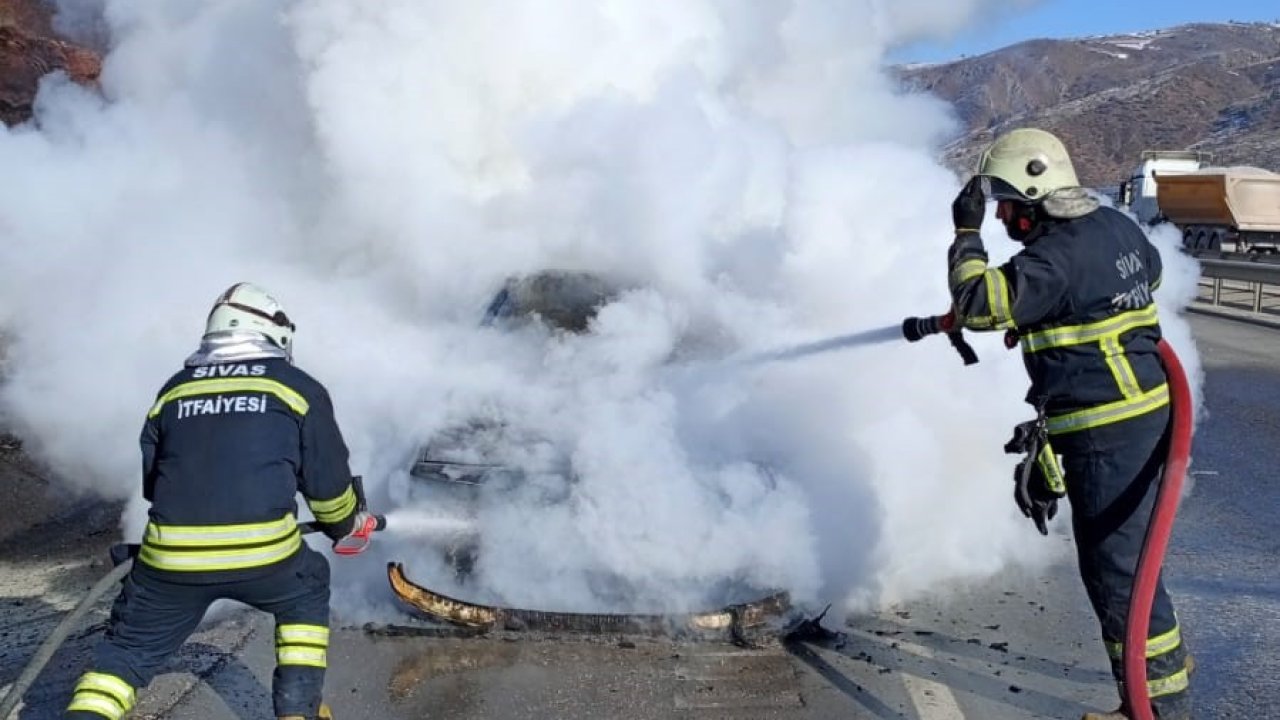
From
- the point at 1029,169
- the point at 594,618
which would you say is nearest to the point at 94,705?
the point at 594,618

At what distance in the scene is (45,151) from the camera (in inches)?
440

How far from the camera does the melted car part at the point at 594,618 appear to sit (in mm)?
4230

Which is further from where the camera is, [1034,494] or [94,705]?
[1034,494]

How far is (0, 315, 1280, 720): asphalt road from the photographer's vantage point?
386cm

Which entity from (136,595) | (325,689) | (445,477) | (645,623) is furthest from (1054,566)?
(136,595)

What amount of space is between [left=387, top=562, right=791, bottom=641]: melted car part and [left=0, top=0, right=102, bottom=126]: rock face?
14234 millimetres

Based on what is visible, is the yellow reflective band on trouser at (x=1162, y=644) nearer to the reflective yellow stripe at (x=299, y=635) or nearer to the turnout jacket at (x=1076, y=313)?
the turnout jacket at (x=1076, y=313)

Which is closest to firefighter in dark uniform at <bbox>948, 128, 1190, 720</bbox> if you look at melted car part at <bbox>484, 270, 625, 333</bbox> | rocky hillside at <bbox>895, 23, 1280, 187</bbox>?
melted car part at <bbox>484, 270, 625, 333</bbox>

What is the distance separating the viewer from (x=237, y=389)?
10.3 feet

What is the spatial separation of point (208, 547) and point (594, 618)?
161cm

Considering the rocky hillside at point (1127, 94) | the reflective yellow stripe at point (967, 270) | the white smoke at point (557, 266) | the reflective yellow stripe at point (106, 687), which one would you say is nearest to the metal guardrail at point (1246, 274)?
the rocky hillside at point (1127, 94)

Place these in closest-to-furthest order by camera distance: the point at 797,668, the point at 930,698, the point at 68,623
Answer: the point at 68,623
the point at 930,698
the point at 797,668

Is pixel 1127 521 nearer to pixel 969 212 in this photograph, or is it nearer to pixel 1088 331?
pixel 1088 331

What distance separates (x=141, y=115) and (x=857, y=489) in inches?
370
